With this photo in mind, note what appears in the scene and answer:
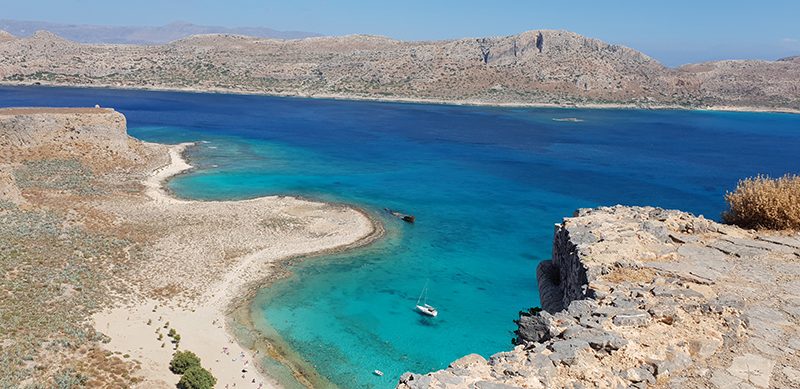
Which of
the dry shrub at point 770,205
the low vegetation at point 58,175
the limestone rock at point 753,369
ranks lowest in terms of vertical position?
the low vegetation at point 58,175

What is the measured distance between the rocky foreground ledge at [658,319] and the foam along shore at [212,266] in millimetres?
13422

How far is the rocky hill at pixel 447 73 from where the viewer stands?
519ft

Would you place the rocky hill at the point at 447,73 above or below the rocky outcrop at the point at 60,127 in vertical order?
above

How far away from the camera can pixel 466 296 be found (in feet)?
96.4

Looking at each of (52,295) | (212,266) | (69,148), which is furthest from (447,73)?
(52,295)

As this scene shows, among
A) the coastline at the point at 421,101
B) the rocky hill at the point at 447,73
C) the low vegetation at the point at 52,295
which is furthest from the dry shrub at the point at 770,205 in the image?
the rocky hill at the point at 447,73

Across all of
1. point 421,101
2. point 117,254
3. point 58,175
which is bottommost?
point 117,254

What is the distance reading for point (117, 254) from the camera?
27.9 metres

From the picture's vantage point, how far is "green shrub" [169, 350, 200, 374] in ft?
60.9

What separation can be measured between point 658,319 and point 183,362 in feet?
55.8

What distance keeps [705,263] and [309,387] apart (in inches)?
604

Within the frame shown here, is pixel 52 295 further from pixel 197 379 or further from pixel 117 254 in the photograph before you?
pixel 197 379

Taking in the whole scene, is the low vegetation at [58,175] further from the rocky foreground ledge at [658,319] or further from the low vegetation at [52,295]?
the rocky foreground ledge at [658,319]

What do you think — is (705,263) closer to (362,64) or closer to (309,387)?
(309,387)
